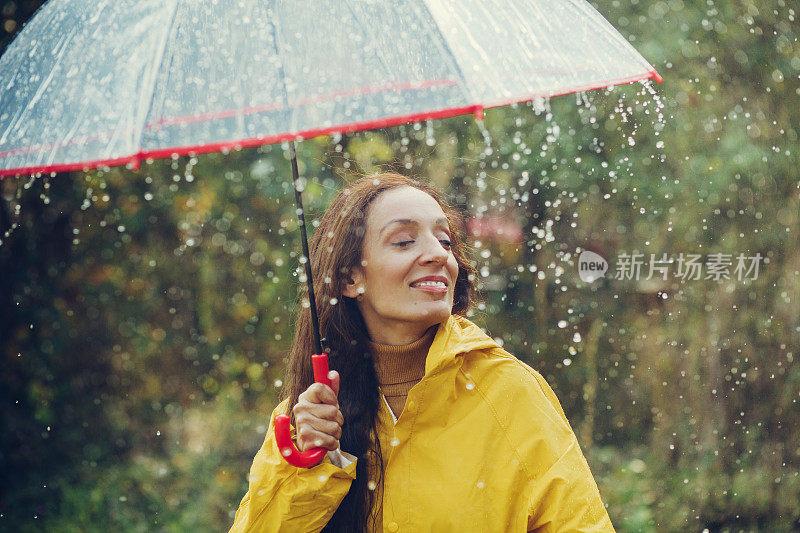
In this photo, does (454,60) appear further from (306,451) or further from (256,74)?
(306,451)

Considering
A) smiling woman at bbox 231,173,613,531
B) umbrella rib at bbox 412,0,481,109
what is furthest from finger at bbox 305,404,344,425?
umbrella rib at bbox 412,0,481,109

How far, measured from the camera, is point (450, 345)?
1.91 m

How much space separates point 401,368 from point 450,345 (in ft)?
0.80

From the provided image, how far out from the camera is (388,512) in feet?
6.25

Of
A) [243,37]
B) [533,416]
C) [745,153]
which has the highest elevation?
[243,37]

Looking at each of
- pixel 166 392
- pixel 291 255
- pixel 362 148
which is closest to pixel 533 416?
pixel 362 148

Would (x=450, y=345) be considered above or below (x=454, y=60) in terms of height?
below

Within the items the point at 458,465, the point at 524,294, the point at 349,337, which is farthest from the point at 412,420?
the point at 524,294

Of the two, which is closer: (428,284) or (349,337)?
(428,284)

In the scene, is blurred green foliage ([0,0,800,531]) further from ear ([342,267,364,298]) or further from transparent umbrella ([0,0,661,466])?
transparent umbrella ([0,0,661,466])

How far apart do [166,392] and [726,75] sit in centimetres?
519

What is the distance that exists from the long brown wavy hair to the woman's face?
1.7 inches

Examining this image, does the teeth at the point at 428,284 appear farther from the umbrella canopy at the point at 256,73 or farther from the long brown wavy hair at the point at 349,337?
the umbrella canopy at the point at 256,73

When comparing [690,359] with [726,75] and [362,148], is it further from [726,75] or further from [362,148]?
[362,148]
